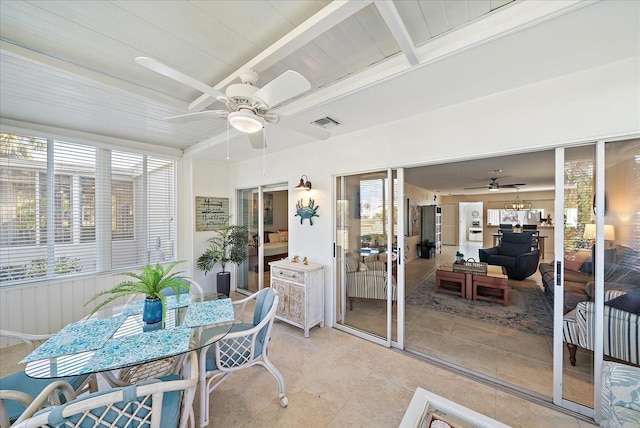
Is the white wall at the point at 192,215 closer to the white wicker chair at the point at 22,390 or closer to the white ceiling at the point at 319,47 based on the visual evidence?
the white ceiling at the point at 319,47


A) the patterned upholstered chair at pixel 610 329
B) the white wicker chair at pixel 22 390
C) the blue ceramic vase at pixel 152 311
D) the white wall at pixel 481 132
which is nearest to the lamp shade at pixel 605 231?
the patterned upholstered chair at pixel 610 329

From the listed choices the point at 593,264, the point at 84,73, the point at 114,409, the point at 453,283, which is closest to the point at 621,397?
the point at 593,264

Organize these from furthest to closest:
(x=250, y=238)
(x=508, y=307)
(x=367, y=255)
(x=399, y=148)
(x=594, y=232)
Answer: (x=250, y=238) < (x=508, y=307) < (x=367, y=255) < (x=399, y=148) < (x=594, y=232)

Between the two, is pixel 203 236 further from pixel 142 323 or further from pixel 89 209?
pixel 142 323

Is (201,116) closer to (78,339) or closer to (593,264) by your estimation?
(78,339)

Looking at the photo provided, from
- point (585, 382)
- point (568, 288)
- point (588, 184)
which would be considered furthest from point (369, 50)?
point (585, 382)

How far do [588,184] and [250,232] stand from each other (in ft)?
14.7

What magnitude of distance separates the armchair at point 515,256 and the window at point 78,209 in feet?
22.9

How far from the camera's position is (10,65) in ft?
6.18

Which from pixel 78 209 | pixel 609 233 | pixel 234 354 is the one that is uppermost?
pixel 78 209

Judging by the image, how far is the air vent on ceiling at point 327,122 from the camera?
268 centimetres

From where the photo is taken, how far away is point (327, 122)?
2.77m

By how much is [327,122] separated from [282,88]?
134 centimetres

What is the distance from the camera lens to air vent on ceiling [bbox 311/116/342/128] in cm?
268
